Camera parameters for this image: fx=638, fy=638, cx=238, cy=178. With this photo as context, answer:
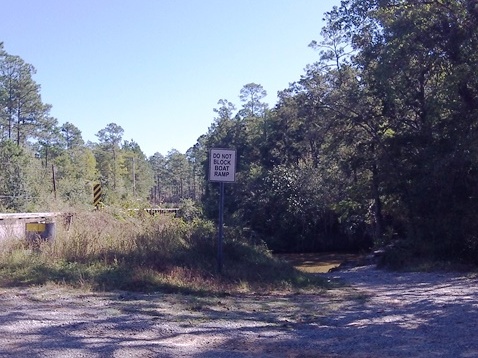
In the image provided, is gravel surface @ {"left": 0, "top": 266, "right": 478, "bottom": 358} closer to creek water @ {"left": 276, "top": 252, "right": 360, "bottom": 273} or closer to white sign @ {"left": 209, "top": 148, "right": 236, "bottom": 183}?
white sign @ {"left": 209, "top": 148, "right": 236, "bottom": 183}

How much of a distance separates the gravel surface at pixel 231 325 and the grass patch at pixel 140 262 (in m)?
0.88

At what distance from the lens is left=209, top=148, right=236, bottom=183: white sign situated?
45.3ft

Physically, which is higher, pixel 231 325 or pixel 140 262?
pixel 140 262

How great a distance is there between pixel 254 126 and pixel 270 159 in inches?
311

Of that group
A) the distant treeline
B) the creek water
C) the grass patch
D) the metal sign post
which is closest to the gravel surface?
the grass patch

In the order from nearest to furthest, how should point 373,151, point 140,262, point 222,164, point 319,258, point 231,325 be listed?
point 231,325
point 140,262
point 222,164
point 373,151
point 319,258

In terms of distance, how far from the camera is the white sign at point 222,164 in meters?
13.8

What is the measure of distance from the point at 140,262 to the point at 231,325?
522 cm

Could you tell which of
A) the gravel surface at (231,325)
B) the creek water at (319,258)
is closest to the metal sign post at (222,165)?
the gravel surface at (231,325)

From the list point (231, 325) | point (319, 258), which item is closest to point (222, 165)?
point (231, 325)

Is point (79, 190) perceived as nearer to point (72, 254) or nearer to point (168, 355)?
point (72, 254)

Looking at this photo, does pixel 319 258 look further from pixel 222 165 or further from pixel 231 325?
pixel 231 325

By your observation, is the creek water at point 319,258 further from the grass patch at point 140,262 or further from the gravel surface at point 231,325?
the gravel surface at point 231,325

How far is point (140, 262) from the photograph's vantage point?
1366 cm
